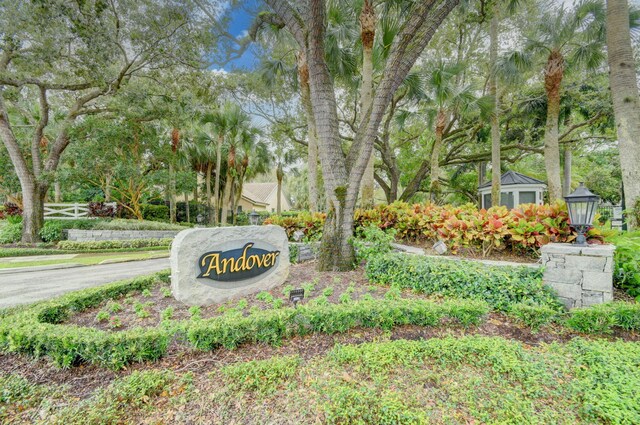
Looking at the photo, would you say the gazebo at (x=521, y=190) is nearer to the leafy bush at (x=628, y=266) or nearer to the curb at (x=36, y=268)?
the leafy bush at (x=628, y=266)

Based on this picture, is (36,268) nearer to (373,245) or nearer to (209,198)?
(373,245)

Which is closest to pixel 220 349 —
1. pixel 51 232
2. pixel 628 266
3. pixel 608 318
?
pixel 608 318

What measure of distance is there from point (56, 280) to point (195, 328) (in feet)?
15.8

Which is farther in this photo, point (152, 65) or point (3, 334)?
point (152, 65)

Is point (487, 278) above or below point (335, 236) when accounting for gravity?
below

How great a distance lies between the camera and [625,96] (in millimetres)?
5090

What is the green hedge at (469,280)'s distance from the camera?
3.33 metres

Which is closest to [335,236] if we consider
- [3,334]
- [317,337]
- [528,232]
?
[317,337]

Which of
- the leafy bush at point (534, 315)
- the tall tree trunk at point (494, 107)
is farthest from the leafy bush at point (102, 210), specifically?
the tall tree trunk at point (494, 107)

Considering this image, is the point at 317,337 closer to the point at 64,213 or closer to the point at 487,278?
the point at 487,278

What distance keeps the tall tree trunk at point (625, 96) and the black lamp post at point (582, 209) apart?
2.82 m

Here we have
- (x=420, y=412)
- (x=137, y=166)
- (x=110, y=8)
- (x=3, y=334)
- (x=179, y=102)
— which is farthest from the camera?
(x=137, y=166)

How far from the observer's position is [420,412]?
5.83ft

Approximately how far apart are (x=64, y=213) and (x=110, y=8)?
1018 centimetres
